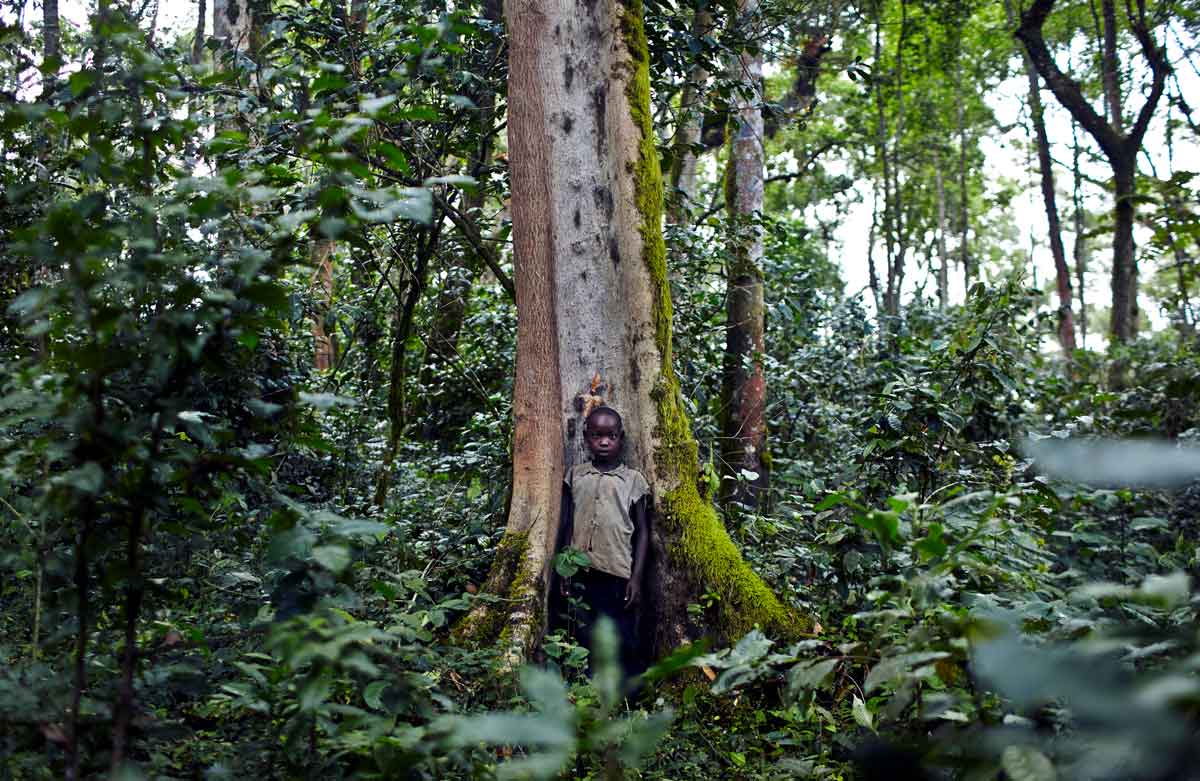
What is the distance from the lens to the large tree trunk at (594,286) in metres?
5.06

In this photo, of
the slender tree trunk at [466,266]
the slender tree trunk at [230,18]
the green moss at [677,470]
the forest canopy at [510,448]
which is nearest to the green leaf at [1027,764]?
the forest canopy at [510,448]

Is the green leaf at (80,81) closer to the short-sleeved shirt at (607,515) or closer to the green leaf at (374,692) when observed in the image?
the green leaf at (374,692)

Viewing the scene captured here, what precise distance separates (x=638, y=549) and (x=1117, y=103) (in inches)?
499

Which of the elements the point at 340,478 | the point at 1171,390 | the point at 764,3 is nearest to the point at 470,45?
the point at 764,3

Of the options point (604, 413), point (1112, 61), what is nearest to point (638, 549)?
point (604, 413)

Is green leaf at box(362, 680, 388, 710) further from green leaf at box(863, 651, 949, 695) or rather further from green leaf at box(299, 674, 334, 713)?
green leaf at box(863, 651, 949, 695)

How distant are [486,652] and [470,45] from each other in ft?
14.7

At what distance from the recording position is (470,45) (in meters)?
6.44

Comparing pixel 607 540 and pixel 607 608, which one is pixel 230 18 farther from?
pixel 607 608

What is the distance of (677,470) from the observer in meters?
5.22

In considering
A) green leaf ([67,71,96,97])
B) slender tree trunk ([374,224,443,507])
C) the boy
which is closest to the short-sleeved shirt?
the boy

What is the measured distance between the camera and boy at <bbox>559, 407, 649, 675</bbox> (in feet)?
16.3

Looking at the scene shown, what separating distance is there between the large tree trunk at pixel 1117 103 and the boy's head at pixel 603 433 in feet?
27.9

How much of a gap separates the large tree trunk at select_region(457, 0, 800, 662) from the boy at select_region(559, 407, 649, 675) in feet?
0.32
